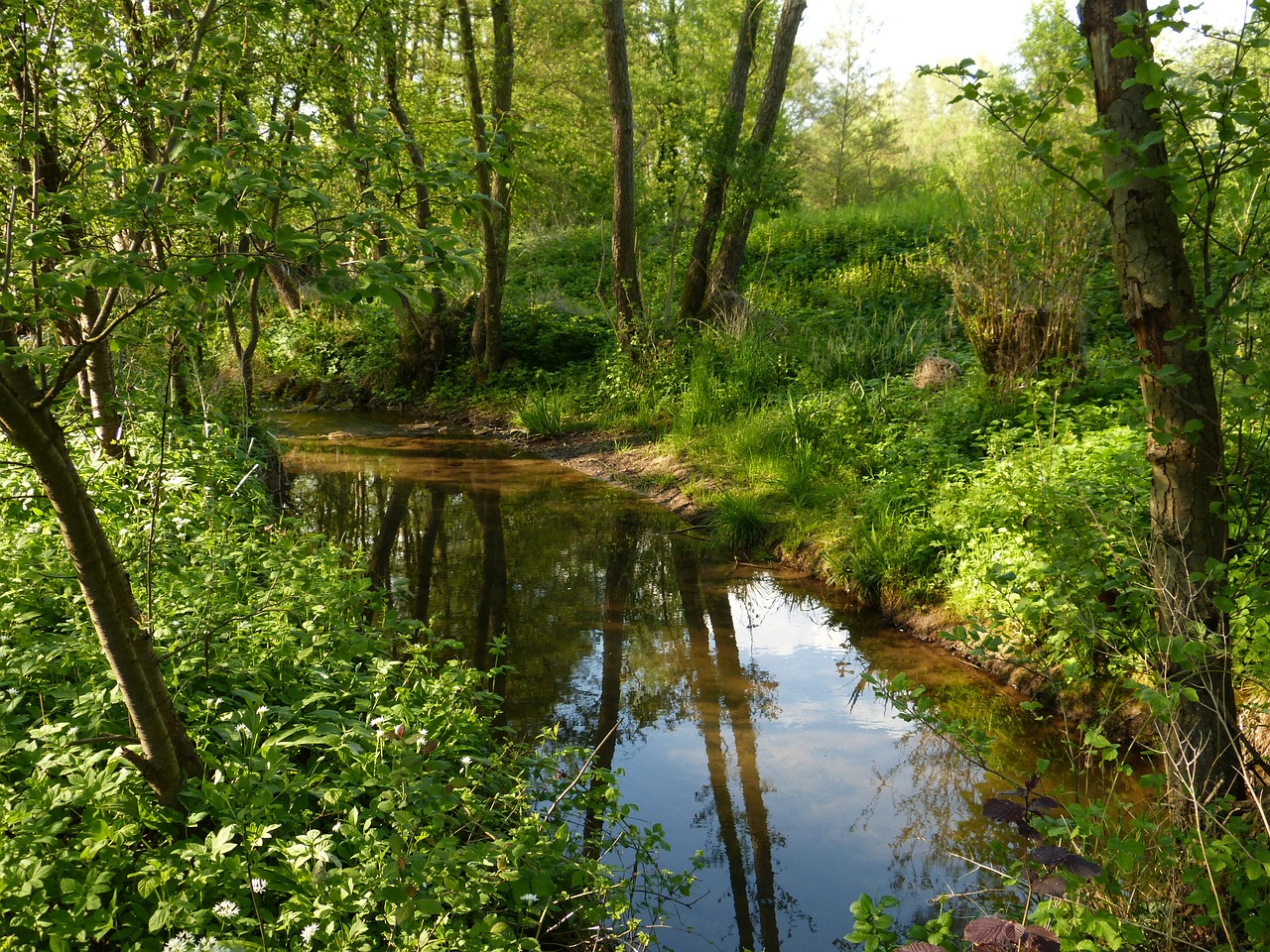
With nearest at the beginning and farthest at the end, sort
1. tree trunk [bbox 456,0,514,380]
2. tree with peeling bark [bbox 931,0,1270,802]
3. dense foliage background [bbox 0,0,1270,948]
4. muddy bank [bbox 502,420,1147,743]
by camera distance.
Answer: dense foliage background [bbox 0,0,1270,948] → tree with peeling bark [bbox 931,0,1270,802] → muddy bank [bbox 502,420,1147,743] → tree trunk [bbox 456,0,514,380]

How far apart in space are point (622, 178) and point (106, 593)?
9.91 meters

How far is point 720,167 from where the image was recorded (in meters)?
10.7

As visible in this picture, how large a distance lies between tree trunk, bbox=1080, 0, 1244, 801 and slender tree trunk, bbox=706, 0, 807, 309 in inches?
324

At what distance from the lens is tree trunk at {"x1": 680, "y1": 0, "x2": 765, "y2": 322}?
10555 millimetres

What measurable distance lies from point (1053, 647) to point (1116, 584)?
1.70 metres

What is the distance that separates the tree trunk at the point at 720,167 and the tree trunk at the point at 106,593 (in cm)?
941

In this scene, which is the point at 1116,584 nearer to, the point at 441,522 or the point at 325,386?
the point at 441,522

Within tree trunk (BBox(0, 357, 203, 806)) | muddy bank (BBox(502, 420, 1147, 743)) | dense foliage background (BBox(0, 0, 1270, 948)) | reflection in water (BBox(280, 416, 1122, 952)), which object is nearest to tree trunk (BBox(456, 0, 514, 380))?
muddy bank (BBox(502, 420, 1147, 743))

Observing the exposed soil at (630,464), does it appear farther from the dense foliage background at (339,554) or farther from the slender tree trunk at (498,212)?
the slender tree trunk at (498,212)

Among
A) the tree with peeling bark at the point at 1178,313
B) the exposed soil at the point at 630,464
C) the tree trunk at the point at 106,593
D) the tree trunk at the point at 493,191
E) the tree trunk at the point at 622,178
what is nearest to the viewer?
the tree trunk at the point at 106,593

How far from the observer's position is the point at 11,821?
1.99 m

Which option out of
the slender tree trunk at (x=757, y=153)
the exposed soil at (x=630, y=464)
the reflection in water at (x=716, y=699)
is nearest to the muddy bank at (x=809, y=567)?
the exposed soil at (x=630, y=464)

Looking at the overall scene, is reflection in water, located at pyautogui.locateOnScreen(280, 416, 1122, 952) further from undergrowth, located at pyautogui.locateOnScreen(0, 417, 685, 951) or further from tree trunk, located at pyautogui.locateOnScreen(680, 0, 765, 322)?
tree trunk, located at pyautogui.locateOnScreen(680, 0, 765, 322)

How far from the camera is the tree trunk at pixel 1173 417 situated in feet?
7.95
